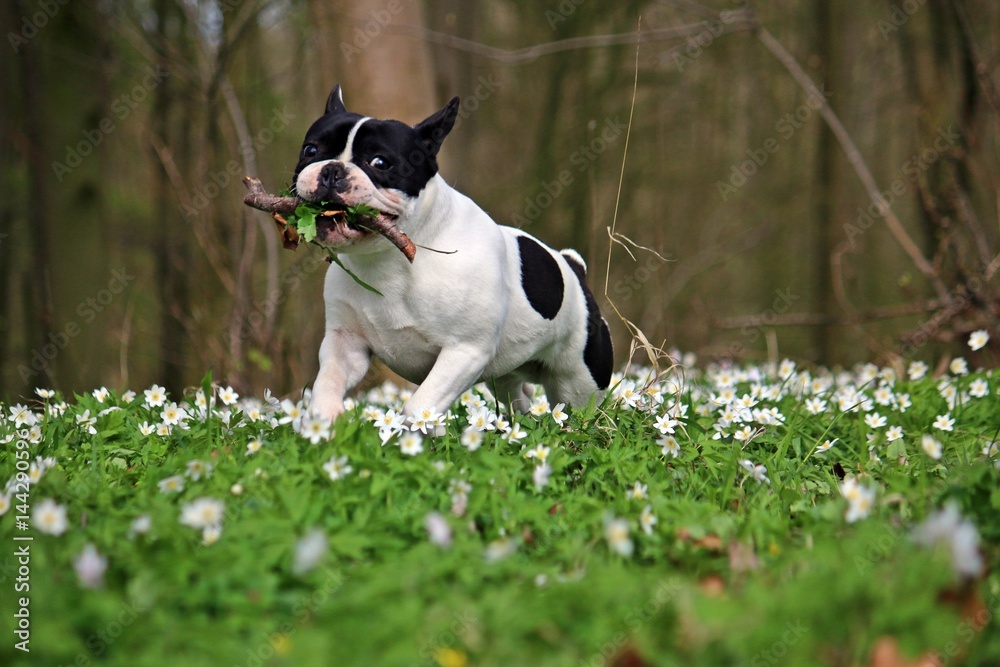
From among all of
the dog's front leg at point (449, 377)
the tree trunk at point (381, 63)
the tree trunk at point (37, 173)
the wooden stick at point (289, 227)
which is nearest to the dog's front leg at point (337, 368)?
the dog's front leg at point (449, 377)

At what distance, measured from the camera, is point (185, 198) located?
24.2 ft

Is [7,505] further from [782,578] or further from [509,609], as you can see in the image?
[782,578]

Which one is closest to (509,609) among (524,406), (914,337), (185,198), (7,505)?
(7,505)

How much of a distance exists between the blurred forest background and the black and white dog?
1.91 m

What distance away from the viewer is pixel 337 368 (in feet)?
11.9

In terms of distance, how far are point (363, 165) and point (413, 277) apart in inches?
18.3

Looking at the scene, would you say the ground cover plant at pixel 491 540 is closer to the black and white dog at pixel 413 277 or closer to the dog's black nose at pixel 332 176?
the black and white dog at pixel 413 277

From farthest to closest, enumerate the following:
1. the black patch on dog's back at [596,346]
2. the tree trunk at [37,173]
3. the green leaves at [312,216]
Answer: the tree trunk at [37,173] < the black patch on dog's back at [596,346] < the green leaves at [312,216]

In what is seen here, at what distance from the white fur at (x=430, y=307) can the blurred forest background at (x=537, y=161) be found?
1.96 m

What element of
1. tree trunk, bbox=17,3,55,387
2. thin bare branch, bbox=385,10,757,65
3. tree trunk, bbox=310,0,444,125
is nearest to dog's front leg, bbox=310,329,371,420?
tree trunk, bbox=310,0,444,125

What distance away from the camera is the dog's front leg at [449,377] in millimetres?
3420

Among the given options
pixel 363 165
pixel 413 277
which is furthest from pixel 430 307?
pixel 363 165

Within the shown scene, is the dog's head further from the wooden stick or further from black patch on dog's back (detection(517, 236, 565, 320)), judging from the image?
black patch on dog's back (detection(517, 236, 565, 320))

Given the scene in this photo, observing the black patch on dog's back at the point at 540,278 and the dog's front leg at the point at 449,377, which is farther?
the black patch on dog's back at the point at 540,278
